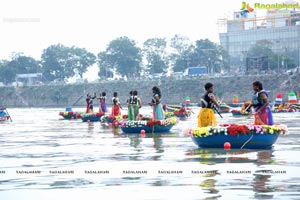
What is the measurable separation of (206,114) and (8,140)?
1255cm

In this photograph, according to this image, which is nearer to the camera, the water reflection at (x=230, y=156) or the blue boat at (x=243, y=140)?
the water reflection at (x=230, y=156)

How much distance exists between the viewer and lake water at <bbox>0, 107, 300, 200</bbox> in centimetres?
1825

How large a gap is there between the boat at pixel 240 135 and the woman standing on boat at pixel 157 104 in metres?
9.64

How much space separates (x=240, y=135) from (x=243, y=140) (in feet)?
0.67

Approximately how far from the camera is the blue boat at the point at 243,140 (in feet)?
93.9

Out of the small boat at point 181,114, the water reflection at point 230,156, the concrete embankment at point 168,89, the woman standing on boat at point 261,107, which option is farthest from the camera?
the concrete embankment at point 168,89

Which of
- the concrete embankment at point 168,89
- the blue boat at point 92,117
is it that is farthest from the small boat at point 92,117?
the concrete embankment at point 168,89

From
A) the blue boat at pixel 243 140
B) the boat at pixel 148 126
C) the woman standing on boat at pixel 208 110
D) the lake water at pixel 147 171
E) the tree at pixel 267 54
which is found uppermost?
the tree at pixel 267 54

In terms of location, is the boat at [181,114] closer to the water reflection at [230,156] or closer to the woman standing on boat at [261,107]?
the woman standing on boat at [261,107]

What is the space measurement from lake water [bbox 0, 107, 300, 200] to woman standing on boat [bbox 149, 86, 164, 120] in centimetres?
516

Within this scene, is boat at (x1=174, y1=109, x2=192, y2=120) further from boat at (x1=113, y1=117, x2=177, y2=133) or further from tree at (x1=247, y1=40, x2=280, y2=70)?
tree at (x1=247, y1=40, x2=280, y2=70)

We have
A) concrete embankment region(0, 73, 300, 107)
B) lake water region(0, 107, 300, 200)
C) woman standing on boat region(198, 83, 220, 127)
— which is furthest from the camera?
concrete embankment region(0, 73, 300, 107)

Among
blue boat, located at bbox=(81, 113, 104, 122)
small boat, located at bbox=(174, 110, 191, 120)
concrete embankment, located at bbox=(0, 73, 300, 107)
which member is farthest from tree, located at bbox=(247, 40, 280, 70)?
blue boat, located at bbox=(81, 113, 104, 122)

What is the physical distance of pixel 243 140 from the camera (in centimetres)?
2862
